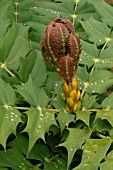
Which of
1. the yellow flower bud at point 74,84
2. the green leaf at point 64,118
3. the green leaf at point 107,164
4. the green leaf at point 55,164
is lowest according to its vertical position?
the green leaf at point 55,164

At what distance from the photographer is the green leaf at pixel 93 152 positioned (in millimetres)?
1460

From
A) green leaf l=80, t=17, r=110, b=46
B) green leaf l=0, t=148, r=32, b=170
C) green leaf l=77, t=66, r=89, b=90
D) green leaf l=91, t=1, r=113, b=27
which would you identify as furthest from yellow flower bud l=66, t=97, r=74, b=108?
green leaf l=91, t=1, r=113, b=27

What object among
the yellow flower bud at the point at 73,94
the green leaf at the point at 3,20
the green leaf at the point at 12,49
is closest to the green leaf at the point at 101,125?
the yellow flower bud at the point at 73,94

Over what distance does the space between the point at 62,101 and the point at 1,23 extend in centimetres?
43

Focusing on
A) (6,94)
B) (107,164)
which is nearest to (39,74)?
(6,94)

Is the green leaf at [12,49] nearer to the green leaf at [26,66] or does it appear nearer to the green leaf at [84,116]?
the green leaf at [26,66]

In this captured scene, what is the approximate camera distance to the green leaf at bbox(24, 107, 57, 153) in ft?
4.87

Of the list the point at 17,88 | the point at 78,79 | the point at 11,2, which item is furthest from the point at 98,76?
the point at 11,2

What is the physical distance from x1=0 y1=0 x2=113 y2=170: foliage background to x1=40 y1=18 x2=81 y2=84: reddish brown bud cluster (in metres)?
0.15

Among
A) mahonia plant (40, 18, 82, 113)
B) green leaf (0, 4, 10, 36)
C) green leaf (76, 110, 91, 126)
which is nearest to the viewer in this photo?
mahonia plant (40, 18, 82, 113)

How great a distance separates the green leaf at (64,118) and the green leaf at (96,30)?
1.27 ft

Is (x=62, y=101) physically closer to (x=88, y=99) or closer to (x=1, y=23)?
(x=88, y=99)

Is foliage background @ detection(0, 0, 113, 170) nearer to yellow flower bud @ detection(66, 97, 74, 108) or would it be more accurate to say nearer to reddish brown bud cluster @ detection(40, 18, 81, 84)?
yellow flower bud @ detection(66, 97, 74, 108)

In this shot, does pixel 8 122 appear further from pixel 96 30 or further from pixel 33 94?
pixel 96 30
